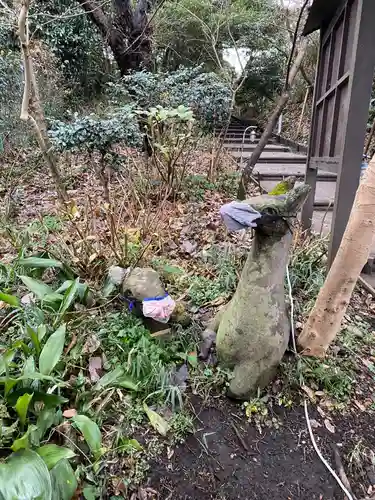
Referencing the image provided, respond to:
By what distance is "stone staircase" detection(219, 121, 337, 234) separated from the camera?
12.4 feet

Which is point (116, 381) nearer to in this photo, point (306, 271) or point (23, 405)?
point (23, 405)

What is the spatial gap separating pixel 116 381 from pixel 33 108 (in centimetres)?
309

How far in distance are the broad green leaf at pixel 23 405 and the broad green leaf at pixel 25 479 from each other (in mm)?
188

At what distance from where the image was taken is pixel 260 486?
1.45 meters

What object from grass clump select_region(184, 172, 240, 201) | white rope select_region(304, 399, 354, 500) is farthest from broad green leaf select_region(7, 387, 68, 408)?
grass clump select_region(184, 172, 240, 201)

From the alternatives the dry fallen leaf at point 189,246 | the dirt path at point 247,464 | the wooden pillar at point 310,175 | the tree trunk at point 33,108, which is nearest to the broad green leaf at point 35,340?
the dirt path at point 247,464

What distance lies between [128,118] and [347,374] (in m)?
2.99

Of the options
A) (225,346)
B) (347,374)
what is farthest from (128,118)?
(347,374)

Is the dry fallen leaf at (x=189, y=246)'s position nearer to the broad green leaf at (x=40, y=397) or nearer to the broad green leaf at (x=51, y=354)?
the broad green leaf at (x=51, y=354)

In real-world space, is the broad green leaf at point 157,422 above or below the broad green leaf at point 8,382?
below

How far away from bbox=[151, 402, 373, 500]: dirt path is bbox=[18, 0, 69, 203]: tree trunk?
99.5 inches

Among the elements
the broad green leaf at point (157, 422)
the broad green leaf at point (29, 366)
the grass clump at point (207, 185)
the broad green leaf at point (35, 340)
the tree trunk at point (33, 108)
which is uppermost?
the tree trunk at point (33, 108)

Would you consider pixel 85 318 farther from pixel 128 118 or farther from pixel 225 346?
pixel 128 118

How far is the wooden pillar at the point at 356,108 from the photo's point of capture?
1.81 meters
